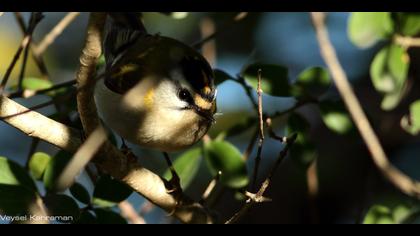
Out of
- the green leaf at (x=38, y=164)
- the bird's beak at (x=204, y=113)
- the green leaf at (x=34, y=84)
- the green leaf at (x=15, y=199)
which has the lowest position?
the bird's beak at (x=204, y=113)

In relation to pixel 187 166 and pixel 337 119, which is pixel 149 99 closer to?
pixel 187 166

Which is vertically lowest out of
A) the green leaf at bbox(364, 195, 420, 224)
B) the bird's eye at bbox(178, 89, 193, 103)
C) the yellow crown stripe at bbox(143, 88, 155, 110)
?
the green leaf at bbox(364, 195, 420, 224)

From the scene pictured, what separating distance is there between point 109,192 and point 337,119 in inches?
37.7

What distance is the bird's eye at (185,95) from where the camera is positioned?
120 inches

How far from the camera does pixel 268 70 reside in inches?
106

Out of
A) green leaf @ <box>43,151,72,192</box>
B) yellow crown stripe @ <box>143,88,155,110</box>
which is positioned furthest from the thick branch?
yellow crown stripe @ <box>143,88,155,110</box>

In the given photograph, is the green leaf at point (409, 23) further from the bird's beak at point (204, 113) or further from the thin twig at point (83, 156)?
the thin twig at point (83, 156)

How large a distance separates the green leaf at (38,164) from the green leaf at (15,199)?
0.68 ft

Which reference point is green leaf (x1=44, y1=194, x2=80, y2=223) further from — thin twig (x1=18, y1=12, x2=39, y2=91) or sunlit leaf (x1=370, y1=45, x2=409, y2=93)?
sunlit leaf (x1=370, y1=45, x2=409, y2=93)

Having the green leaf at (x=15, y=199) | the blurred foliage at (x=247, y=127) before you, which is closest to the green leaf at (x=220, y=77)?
the blurred foliage at (x=247, y=127)

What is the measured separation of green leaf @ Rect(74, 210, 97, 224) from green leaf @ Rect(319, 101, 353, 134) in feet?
3.28

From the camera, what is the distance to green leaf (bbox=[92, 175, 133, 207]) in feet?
8.08
